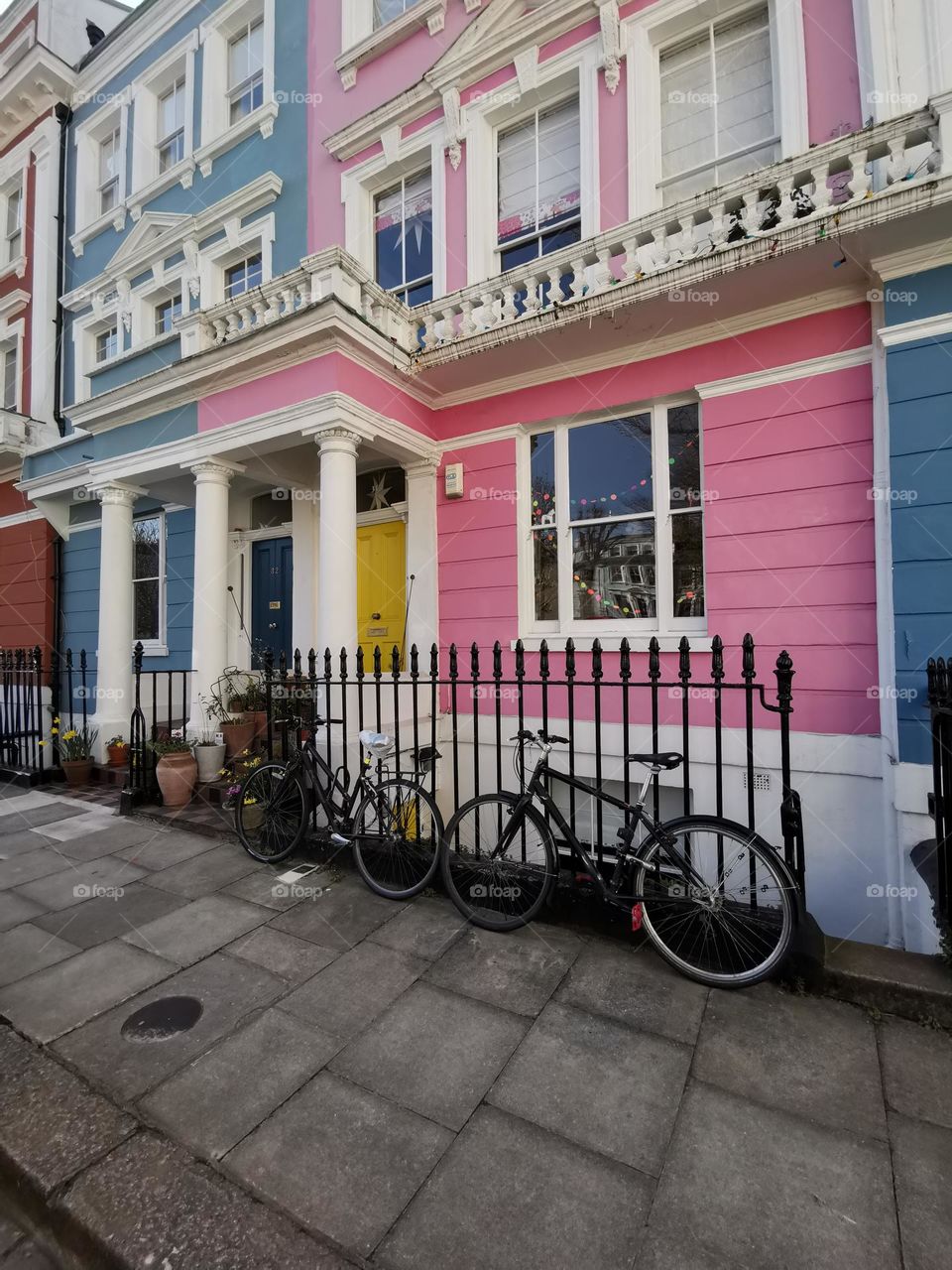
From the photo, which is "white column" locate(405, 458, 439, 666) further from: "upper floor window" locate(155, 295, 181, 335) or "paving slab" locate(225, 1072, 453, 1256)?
"upper floor window" locate(155, 295, 181, 335)

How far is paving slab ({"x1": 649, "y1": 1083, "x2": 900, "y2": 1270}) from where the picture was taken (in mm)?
1475

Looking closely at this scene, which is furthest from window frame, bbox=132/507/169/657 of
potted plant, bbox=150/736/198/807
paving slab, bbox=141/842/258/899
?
paving slab, bbox=141/842/258/899

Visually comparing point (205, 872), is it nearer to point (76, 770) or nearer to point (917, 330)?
point (76, 770)

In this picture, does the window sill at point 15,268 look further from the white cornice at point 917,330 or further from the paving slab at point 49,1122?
the white cornice at point 917,330

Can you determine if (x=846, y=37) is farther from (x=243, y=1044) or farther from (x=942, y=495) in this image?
(x=243, y=1044)

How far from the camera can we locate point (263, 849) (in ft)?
13.8

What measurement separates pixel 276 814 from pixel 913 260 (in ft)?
19.7

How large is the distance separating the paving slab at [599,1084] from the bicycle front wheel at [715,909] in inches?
20.1

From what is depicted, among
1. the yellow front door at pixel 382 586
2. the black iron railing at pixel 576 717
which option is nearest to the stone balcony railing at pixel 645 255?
the yellow front door at pixel 382 586

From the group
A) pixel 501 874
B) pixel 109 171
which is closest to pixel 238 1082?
pixel 501 874

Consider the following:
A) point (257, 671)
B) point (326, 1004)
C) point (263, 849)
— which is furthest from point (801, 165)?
point (257, 671)

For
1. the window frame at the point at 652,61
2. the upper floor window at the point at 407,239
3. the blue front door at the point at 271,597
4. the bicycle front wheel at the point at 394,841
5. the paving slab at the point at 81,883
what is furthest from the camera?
the blue front door at the point at 271,597

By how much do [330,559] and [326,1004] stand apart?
3.44 metres

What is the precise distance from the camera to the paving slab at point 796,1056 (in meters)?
1.92
